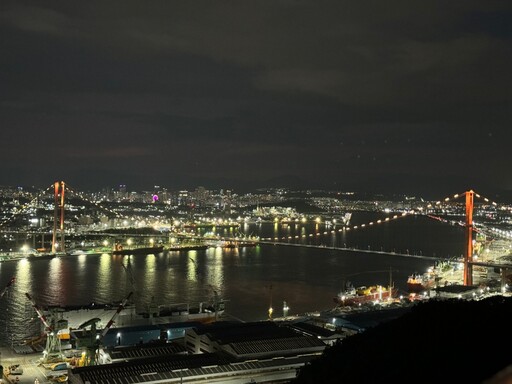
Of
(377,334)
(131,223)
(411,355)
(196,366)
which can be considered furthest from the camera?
(131,223)

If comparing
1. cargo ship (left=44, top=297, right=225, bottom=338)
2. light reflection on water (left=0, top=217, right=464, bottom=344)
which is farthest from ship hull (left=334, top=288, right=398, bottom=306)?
cargo ship (left=44, top=297, right=225, bottom=338)

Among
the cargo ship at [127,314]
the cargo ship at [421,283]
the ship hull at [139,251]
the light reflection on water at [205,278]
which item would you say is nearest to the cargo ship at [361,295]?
the light reflection on water at [205,278]

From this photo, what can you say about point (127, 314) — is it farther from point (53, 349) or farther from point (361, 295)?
point (361, 295)

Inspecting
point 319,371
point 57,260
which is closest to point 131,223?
point 57,260

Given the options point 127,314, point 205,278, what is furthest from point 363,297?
point 127,314

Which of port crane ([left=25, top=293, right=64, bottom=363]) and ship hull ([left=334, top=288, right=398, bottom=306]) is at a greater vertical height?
port crane ([left=25, top=293, right=64, bottom=363])

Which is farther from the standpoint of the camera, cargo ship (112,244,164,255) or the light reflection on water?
cargo ship (112,244,164,255)

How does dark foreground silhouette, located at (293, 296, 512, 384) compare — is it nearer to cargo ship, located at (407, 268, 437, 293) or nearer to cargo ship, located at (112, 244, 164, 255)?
cargo ship, located at (407, 268, 437, 293)

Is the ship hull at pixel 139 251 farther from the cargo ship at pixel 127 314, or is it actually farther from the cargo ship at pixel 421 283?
the cargo ship at pixel 127 314

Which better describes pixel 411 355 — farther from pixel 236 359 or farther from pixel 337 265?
pixel 337 265
